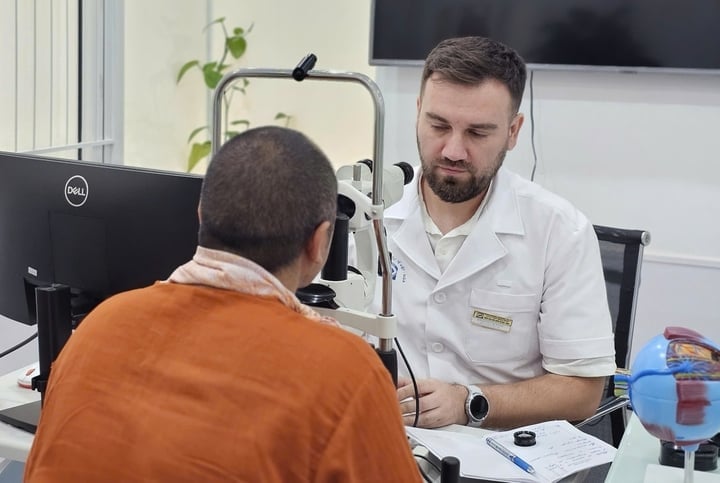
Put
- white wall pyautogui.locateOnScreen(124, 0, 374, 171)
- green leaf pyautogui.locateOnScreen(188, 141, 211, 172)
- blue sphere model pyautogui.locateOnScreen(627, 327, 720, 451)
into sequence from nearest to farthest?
1. blue sphere model pyautogui.locateOnScreen(627, 327, 720, 451)
2. white wall pyautogui.locateOnScreen(124, 0, 374, 171)
3. green leaf pyautogui.locateOnScreen(188, 141, 211, 172)

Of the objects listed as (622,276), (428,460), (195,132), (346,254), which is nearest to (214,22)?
(195,132)

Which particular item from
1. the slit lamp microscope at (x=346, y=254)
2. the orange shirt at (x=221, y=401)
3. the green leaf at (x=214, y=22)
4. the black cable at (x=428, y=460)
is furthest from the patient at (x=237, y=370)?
the green leaf at (x=214, y=22)

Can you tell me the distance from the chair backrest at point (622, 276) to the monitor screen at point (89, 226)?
1166 millimetres

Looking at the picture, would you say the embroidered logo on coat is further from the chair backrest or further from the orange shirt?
the orange shirt

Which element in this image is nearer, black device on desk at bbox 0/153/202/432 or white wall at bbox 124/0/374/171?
black device on desk at bbox 0/153/202/432

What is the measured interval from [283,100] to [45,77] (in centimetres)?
105

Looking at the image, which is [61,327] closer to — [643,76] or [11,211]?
[11,211]

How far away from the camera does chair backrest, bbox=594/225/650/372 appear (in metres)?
2.23

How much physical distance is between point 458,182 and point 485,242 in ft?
0.47

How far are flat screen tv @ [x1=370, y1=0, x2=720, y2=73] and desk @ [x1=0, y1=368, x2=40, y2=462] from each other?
2039mm

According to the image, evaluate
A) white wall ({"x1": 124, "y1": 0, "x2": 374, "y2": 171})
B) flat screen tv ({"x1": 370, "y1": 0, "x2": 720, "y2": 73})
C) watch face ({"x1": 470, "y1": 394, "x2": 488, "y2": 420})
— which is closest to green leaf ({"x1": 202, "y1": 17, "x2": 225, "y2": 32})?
white wall ({"x1": 124, "y1": 0, "x2": 374, "y2": 171})

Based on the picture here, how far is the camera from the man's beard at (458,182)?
196 cm

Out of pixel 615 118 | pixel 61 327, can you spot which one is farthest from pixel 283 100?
pixel 61 327

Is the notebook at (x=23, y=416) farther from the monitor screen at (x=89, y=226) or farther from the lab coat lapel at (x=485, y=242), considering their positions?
the lab coat lapel at (x=485, y=242)
